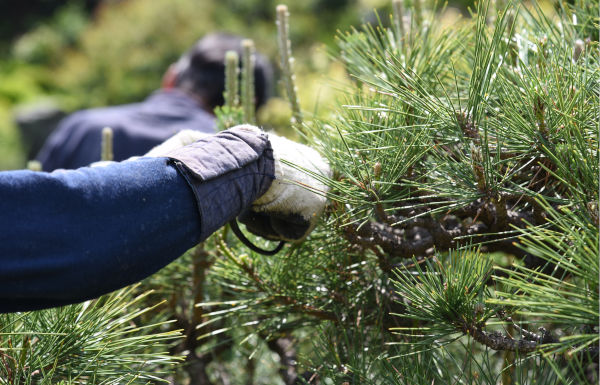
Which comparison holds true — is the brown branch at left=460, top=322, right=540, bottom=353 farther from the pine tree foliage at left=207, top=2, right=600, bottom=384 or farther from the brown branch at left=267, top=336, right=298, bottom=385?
the brown branch at left=267, top=336, right=298, bottom=385

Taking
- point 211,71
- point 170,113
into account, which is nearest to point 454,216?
point 211,71

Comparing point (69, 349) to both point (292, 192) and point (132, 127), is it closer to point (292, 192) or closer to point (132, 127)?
point (292, 192)

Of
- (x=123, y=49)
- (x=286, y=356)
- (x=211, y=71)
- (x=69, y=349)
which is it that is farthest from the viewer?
(x=123, y=49)

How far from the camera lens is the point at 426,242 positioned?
0.64 metres

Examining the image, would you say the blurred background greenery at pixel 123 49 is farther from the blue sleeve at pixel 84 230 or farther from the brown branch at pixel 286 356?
the blue sleeve at pixel 84 230

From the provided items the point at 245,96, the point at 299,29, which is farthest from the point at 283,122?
the point at 245,96

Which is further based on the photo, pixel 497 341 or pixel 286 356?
pixel 286 356

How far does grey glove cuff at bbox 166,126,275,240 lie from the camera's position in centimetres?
52

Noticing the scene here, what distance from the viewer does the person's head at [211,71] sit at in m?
1.78

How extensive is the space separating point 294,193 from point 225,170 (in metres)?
0.10

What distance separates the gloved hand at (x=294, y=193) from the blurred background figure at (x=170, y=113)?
115cm

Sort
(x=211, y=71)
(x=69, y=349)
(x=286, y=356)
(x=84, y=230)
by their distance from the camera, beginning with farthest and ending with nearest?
(x=211, y=71), (x=286, y=356), (x=69, y=349), (x=84, y=230)

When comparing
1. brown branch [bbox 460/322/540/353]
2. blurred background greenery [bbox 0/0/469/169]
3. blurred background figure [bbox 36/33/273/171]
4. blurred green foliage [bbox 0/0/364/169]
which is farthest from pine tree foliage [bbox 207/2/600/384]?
blurred green foliage [bbox 0/0/364/169]

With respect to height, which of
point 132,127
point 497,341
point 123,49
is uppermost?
point 497,341
